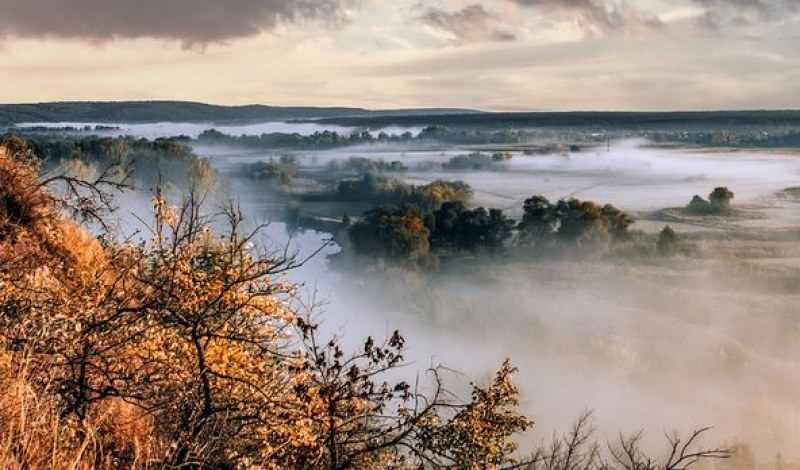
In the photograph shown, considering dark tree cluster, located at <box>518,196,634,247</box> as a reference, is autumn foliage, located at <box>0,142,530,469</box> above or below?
above

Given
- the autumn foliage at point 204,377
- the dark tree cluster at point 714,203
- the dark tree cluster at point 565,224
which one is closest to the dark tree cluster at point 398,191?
the dark tree cluster at point 565,224

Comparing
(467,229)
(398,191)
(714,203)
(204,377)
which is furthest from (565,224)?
(204,377)

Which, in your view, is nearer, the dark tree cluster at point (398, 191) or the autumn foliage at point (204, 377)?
the autumn foliage at point (204, 377)

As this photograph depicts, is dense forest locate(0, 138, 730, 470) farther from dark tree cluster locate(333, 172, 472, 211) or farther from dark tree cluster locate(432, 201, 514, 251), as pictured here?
dark tree cluster locate(333, 172, 472, 211)

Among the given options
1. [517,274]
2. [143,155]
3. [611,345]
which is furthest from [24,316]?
[517,274]

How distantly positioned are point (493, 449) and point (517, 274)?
9400 centimetres

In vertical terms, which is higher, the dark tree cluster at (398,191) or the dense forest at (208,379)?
the dense forest at (208,379)

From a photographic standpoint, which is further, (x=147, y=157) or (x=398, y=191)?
(x=398, y=191)

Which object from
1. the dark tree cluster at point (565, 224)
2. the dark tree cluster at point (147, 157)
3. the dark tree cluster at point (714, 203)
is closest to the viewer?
the dark tree cluster at point (147, 157)

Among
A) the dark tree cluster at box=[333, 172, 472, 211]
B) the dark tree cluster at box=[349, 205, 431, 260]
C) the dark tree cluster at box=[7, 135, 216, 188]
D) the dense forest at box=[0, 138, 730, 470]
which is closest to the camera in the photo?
the dense forest at box=[0, 138, 730, 470]

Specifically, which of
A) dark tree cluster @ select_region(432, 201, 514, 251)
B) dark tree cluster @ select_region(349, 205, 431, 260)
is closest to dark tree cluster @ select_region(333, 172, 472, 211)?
dark tree cluster @ select_region(432, 201, 514, 251)

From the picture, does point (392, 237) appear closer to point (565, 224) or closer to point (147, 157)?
point (565, 224)

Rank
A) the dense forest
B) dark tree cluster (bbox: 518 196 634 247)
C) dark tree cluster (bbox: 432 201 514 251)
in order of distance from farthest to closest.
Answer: dark tree cluster (bbox: 518 196 634 247)
dark tree cluster (bbox: 432 201 514 251)
the dense forest

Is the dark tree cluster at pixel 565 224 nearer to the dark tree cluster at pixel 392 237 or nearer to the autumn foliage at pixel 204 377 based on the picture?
the dark tree cluster at pixel 392 237
